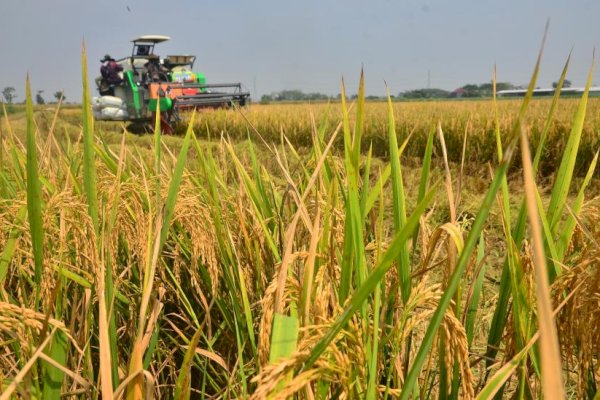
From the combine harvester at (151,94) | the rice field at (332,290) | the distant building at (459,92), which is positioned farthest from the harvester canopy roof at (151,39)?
the distant building at (459,92)

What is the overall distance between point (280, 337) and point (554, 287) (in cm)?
41

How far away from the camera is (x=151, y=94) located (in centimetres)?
1127

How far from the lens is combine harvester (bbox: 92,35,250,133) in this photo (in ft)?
36.2

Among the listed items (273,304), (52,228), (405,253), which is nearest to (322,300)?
(273,304)

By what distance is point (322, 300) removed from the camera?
561 mm

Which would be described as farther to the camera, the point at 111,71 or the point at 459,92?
→ the point at 459,92

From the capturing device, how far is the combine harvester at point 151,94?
36.2 feet

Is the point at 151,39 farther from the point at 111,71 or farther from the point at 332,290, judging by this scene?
the point at 332,290

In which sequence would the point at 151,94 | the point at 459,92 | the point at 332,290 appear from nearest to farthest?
the point at 332,290, the point at 151,94, the point at 459,92

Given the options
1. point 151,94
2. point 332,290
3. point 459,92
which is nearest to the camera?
point 332,290

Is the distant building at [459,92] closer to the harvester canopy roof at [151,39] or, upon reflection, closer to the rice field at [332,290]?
the harvester canopy roof at [151,39]

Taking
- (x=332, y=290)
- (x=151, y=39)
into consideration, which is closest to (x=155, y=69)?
(x=151, y=39)

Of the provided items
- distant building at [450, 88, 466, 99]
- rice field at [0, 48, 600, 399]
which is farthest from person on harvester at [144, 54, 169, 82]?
distant building at [450, 88, 466, 99]

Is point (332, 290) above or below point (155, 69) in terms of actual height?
below
